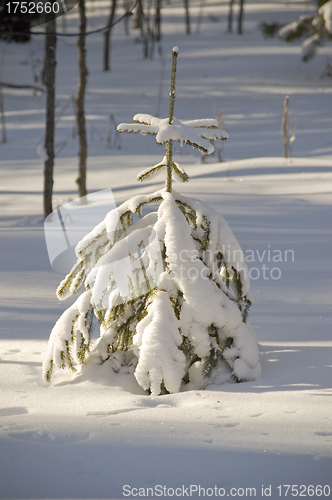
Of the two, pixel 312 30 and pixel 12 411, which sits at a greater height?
pixel 312 30

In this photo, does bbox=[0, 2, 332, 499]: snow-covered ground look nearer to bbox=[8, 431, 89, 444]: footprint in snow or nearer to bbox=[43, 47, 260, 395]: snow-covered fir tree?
bbox=[8, 431, 89, 444]: footprint in snow

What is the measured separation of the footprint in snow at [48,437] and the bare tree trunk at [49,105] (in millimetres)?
5134

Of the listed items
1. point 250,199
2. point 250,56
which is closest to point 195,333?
point 250,199

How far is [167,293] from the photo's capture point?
268cm

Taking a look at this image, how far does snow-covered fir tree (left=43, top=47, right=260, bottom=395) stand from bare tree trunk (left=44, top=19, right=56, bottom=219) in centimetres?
418

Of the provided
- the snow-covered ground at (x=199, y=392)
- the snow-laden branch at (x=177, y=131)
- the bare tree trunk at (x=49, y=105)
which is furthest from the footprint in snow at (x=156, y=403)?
the bare tree trunk at (x=49, y=105)

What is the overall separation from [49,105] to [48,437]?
5457mm

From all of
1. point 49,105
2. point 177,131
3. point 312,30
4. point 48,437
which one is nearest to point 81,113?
point 49,105

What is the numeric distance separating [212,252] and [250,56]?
24.0 meters

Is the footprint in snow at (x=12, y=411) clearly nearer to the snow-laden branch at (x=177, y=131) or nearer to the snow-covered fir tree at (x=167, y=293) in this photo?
the snow-covered fir tree at (x=167, y=293)

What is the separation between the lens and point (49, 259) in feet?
17.3

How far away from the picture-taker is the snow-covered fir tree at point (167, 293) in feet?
8.50

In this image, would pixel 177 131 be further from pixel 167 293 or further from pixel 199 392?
pixel 199 392

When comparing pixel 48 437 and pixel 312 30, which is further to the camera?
pixel 312 30
